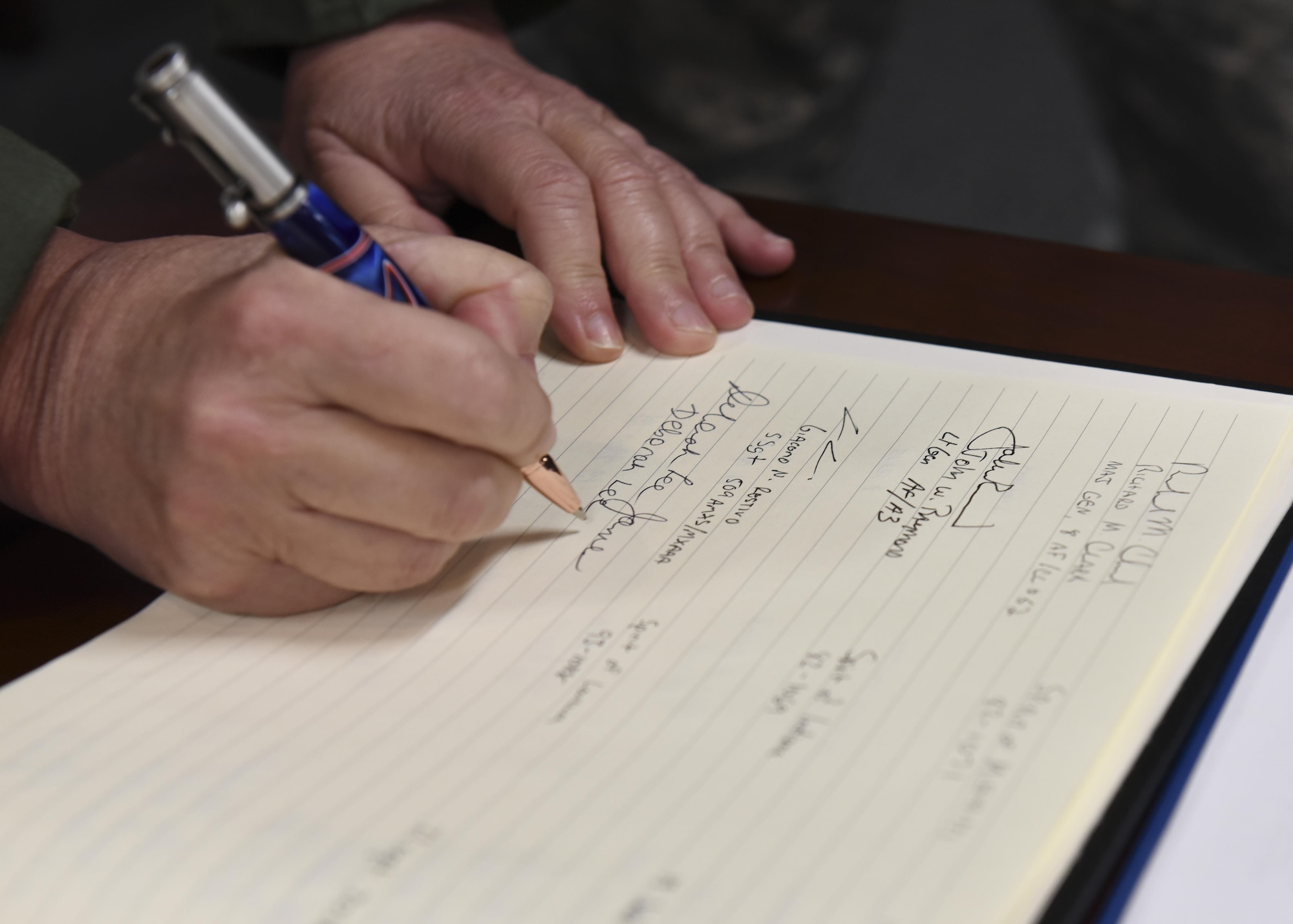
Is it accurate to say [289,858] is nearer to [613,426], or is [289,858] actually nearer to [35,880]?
[35,880]

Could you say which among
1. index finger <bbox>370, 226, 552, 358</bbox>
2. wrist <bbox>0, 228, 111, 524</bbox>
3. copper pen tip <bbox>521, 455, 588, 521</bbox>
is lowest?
wrist <bbox>0, 228, 111, 524</bbox>

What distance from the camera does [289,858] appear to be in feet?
1.06

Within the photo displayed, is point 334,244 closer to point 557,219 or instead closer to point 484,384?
point 484,384

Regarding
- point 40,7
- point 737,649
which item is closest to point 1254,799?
point 737,649

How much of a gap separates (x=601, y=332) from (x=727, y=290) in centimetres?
8

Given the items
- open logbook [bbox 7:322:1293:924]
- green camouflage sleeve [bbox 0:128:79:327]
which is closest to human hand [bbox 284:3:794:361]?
open logbook [bbox 7:322:1293:924]

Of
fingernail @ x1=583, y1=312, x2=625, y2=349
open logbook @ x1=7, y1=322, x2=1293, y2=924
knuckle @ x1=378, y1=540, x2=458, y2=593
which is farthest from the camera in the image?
fingernail @ x1=583, y1=312, x2=625, y2=349

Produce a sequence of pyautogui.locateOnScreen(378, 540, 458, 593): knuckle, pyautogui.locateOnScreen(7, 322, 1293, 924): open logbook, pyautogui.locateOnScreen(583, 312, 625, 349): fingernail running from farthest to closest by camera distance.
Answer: pyautogui.locateOnScreen(583, 312, 625, 349): fingernail, pyautogui.locateOnScreen(378, 540, 458, 593): knuckle, pyautogui.locateOnScreen(7, 322, 1293, 924): open logbook

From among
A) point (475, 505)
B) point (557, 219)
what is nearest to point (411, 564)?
point (475, 505)

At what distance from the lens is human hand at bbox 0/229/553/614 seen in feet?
1.21

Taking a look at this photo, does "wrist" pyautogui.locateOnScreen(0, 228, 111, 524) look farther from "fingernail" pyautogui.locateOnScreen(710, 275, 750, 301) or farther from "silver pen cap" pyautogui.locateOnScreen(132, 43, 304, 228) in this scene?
"fingernail" pyautogui.locateOnScreen(710, 275, 750, 301)

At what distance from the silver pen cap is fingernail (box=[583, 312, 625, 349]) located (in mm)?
233

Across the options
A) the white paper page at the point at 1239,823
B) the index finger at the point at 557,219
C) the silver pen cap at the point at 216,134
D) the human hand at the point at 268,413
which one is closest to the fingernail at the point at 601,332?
the index finger at the point at 557,219

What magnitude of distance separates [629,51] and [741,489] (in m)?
1.04
